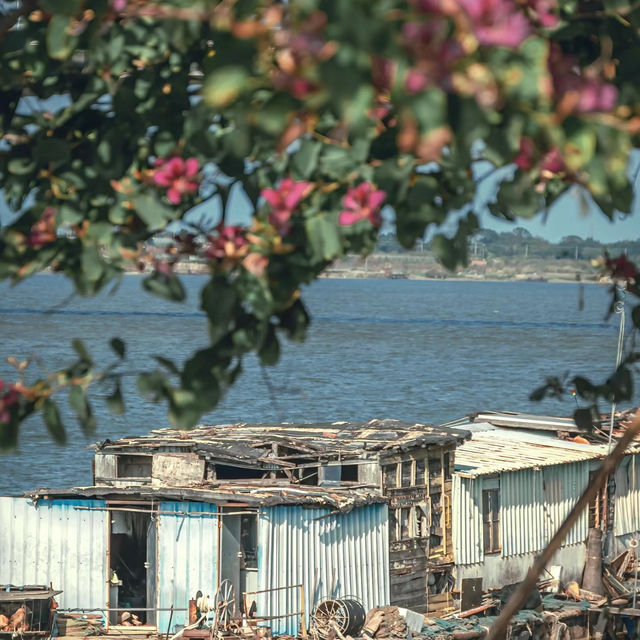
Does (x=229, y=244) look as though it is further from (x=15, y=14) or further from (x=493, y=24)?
(x=493, y=24)

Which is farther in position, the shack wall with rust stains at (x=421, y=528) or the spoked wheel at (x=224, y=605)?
the shack wall with rust stains at (x=421, y=528)

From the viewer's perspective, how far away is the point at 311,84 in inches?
126

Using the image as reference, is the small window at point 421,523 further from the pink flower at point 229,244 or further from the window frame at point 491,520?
the pink flower at point 229,244

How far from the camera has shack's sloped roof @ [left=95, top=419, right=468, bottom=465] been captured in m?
24.8

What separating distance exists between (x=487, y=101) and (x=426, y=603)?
24.0 meters

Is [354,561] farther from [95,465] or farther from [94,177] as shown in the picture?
[94,177]

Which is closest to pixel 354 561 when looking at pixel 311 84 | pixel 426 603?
pixel 426 603

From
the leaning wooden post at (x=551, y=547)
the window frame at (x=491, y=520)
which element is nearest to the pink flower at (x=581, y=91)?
the leaning wooden post at (x=551, y=547)

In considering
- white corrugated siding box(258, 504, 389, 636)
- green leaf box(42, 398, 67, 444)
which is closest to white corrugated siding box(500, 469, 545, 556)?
white corrugated siding box(258, 504, 389, 636)

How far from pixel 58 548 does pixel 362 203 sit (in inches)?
850

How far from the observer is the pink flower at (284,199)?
13.1ft

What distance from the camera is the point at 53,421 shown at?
14.0 ft

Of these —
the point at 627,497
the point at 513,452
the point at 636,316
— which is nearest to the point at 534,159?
the point at 636,316

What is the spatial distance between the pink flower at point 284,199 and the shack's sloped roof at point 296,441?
2076cm
